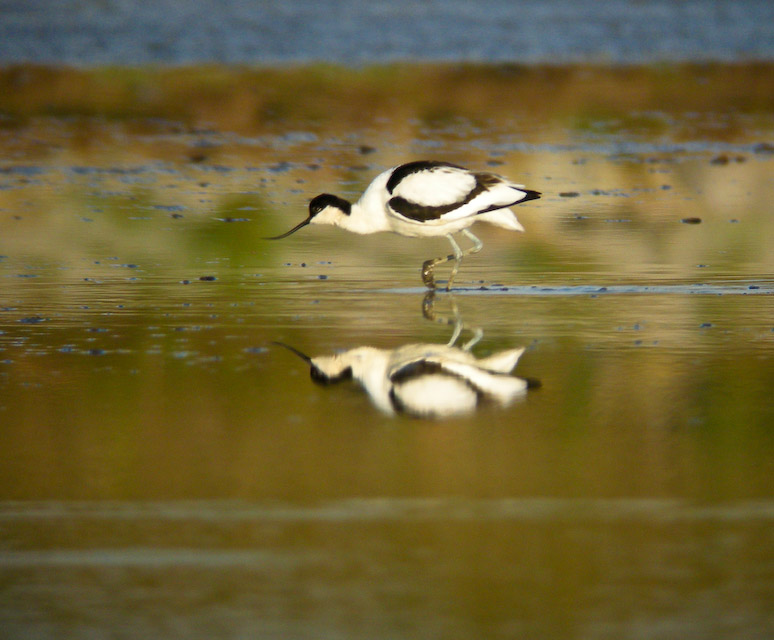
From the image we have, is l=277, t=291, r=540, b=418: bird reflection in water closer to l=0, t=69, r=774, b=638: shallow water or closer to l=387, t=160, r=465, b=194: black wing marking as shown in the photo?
l=0, t=69, r=774, b=638: shallow water

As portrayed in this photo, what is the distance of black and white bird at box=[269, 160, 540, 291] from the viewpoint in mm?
10531

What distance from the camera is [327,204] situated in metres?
11.3

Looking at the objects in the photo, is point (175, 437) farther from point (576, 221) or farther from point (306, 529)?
point (576, 221)

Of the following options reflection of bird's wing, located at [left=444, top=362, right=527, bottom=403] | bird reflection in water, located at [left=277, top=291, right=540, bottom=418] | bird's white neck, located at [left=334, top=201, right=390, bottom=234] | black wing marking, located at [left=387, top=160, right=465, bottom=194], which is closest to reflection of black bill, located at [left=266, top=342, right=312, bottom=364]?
bird reflection in water, located at [left=277, top=291, right=540, bottom=418]

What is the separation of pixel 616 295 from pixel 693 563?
5.06m

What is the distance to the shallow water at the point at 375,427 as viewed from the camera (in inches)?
181

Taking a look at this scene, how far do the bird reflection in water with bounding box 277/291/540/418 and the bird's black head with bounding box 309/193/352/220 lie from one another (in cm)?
294

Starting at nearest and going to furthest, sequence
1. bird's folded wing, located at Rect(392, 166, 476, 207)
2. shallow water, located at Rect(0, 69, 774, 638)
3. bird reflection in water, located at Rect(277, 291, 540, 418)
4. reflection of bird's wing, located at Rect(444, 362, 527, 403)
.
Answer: shallow water, located at Rect(0, 69, 774, 638) → bird reflection in water, located at Rect(277, 291, 540, 418) → reflection of bird's wing, located at Rect(444, 362, 527, 403) → bird's folded wing, located at Rect(392, 166, 476, 207)

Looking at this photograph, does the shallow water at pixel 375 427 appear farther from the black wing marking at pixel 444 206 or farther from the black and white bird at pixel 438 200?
the black wing marking at pixel 444 206

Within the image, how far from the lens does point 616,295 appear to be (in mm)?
9797

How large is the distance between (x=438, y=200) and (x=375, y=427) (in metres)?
4.25

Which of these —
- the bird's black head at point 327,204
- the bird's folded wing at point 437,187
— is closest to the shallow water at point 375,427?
the bird's black head at point 327,204

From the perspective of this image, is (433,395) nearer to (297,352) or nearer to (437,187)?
(297,352)

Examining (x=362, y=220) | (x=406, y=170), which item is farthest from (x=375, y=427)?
(x=362, y=220)
